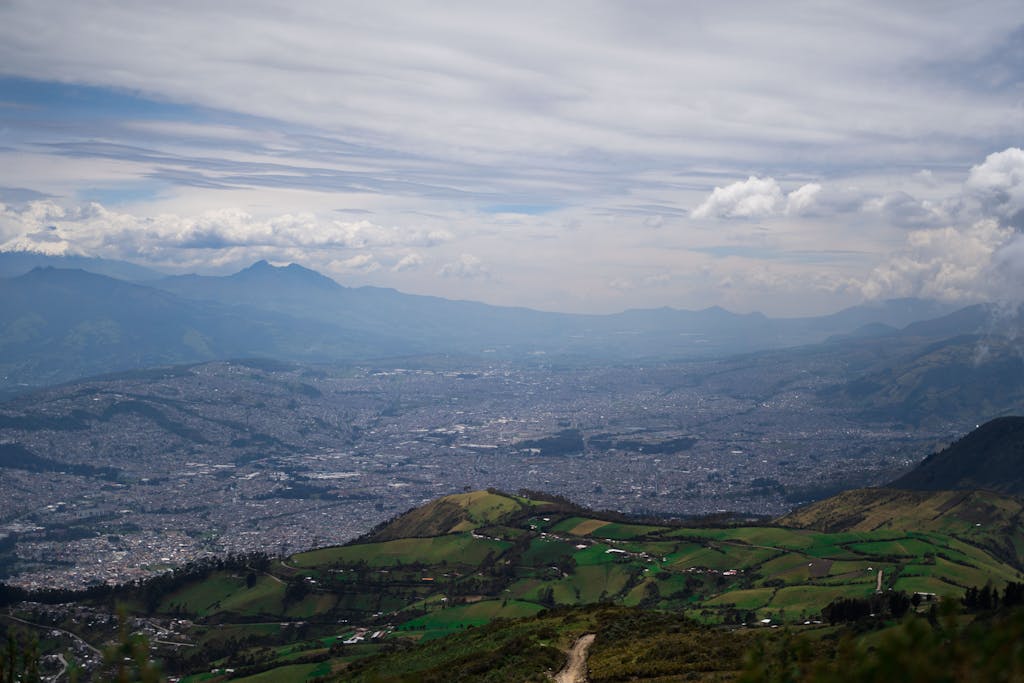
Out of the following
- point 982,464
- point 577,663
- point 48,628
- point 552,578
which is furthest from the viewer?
point 982,464

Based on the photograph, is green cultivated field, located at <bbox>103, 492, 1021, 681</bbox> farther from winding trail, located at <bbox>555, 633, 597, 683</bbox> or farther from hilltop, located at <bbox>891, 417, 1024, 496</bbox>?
hilltop, located at <bbox>891, 417, 1024, 496</bbox>

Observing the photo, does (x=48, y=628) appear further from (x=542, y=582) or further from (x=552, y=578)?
(x=552, y=578)

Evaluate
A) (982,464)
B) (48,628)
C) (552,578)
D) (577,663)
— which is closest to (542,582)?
(552,578)

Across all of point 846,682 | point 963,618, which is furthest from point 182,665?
point 846,682

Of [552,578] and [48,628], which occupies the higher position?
[552,578]

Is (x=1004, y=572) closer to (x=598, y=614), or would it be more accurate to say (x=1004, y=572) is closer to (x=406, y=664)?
(x=598, y=614)

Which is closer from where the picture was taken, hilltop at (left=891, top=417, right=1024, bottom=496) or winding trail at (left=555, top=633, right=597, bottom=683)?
winding trail at (left=555, top=633, right=597, bottom=683)

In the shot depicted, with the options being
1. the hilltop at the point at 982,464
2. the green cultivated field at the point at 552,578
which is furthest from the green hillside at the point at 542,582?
the hilltop at the point at 982,464

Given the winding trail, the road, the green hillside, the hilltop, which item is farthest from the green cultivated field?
the hilltop

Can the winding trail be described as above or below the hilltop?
above

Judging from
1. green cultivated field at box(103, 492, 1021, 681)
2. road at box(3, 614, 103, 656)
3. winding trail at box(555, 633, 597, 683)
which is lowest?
road at box(3, 614, 103, 656)
